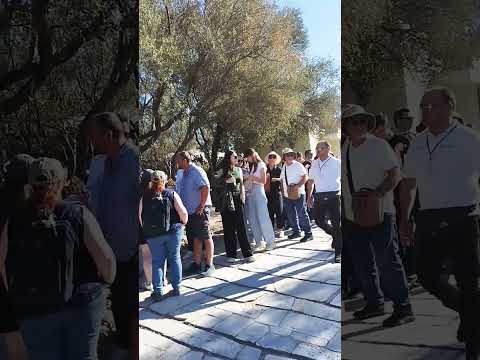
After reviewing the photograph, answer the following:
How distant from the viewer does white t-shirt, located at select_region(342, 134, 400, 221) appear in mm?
2869

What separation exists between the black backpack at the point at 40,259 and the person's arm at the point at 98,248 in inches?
3.3

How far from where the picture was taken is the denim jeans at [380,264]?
2.93 meters

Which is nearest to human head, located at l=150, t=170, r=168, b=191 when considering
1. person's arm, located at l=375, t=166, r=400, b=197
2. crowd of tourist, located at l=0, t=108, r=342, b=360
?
crowd of tourist, located at l=0, t=108, r=342, b=360

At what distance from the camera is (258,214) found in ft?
9.74

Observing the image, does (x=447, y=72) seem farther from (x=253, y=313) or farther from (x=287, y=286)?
(x=253, y=313)

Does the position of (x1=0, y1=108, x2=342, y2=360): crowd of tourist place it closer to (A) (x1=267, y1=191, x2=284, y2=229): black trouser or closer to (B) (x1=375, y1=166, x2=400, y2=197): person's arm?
(A) (x1=267, y1=191, x2=284, y2=229): black trouser

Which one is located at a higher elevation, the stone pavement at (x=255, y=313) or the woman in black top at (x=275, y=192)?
the woman in black top at (x=275, y=192)

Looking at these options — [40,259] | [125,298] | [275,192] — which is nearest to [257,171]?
[275,192]

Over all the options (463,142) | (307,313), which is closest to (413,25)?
(463,142)

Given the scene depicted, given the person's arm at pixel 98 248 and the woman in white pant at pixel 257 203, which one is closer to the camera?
the person's arm at pixel 98 248

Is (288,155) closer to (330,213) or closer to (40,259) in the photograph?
(330,213)

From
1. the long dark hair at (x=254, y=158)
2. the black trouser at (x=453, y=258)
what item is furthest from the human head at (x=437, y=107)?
the long dark hair at (x=254, y=158)

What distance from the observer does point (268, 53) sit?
2.92 m

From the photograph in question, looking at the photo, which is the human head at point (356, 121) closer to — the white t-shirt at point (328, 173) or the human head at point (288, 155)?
the white t-shirt at point (328, 173)
